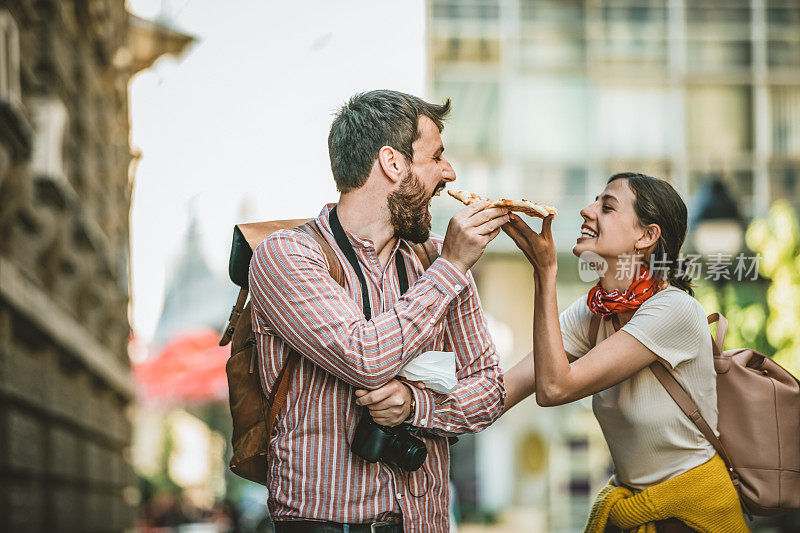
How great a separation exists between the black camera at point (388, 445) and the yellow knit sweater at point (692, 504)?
74cm

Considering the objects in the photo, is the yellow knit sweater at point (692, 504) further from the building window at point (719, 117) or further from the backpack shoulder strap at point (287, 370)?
the building window at point (719, 117)

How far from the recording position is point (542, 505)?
64.5 ft

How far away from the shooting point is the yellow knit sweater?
119 inches

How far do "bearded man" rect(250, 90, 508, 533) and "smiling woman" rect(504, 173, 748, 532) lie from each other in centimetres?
23

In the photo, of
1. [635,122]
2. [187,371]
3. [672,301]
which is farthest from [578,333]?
[187,371]

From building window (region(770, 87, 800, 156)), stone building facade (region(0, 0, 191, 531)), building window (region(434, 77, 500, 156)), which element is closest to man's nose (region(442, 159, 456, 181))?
stone building facade (region(0, 0, 191, 531))

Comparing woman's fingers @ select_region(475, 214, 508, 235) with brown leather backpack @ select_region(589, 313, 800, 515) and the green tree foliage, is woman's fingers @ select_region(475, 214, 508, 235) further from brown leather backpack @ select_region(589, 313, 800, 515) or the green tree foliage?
the green tree foliage

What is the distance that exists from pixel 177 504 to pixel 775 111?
16913 millimetres

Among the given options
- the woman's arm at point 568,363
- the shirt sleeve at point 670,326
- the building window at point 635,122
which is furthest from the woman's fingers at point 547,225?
the building window at point 635,122

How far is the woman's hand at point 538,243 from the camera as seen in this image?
300 cm

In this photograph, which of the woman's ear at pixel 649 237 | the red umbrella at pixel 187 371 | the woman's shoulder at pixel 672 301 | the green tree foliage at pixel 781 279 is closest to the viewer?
the woman's shoulder at pixel 672 301

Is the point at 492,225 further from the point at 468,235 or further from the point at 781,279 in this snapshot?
the point at 781,279

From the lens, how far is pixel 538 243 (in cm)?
303

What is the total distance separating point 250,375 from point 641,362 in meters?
1.20
